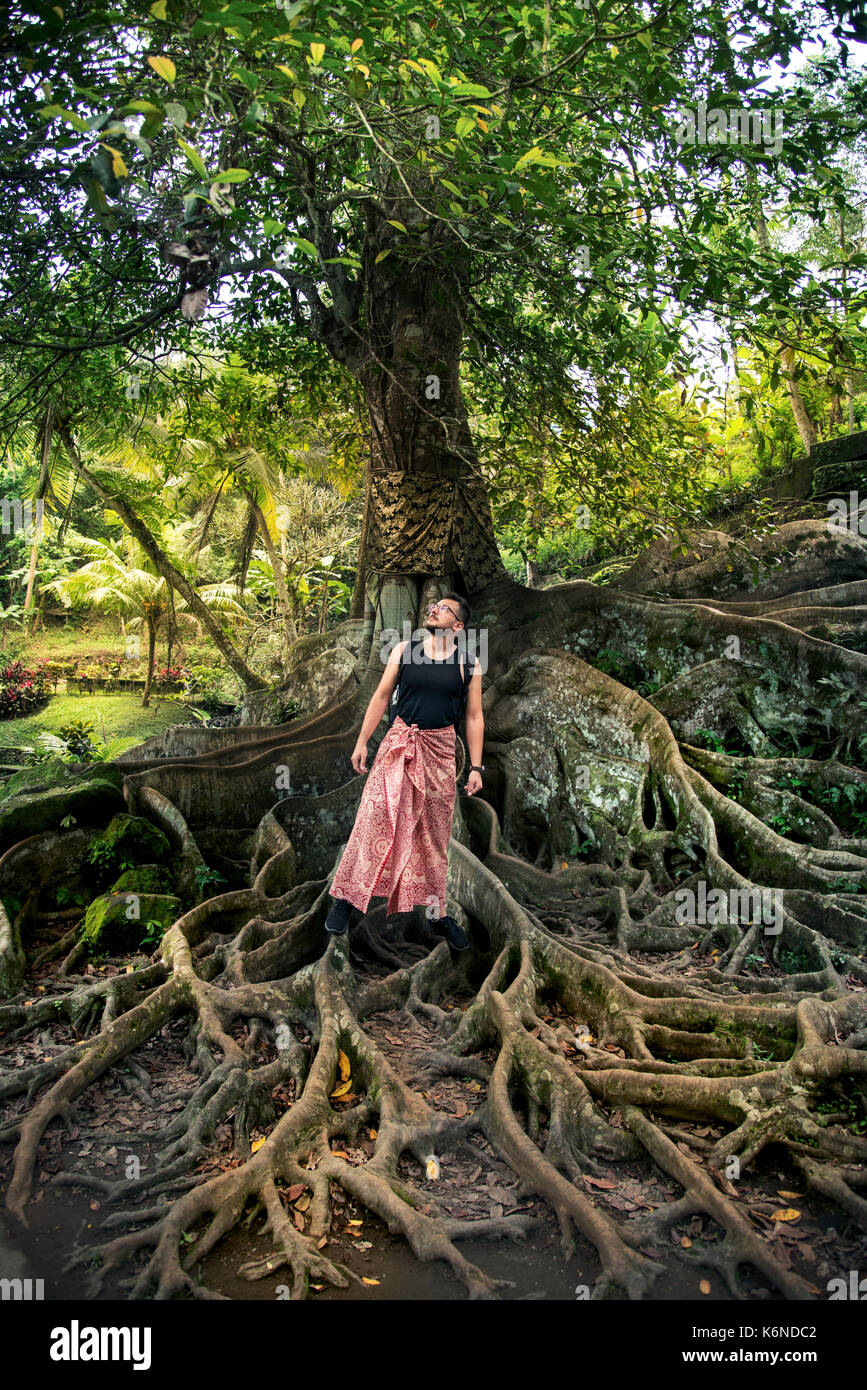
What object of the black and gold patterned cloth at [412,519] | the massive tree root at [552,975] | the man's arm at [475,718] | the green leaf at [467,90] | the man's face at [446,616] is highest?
the green leaf at [467,90]

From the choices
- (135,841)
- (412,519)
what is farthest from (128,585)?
(135,841)

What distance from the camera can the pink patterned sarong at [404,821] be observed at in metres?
4.35

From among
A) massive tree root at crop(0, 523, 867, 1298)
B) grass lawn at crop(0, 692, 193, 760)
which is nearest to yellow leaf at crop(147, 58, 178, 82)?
massive tree root at crop(0, 523, 867, 1298)

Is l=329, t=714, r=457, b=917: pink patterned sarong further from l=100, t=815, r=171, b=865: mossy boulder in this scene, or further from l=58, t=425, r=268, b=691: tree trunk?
l=58, t=425, r=268, b=691: tree trunk

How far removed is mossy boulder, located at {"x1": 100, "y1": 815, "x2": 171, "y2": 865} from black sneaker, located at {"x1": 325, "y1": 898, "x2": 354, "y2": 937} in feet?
5.88

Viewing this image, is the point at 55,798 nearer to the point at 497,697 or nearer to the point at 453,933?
the point at 453,933

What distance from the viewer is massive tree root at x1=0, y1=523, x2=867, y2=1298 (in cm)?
304

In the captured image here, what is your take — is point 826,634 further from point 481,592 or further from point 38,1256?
point 38,1256

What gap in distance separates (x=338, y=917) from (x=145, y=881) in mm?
1668

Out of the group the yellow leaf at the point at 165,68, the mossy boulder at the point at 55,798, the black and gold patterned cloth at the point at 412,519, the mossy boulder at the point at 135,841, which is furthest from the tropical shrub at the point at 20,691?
the yellow leaf at the point at 165,68

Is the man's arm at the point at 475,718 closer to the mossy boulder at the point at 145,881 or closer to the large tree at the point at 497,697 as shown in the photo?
the large tree at the point at 497,697

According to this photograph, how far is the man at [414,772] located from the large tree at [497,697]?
0.58 meters

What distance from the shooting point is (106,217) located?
8.53 ft

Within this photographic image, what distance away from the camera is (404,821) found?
434cm
